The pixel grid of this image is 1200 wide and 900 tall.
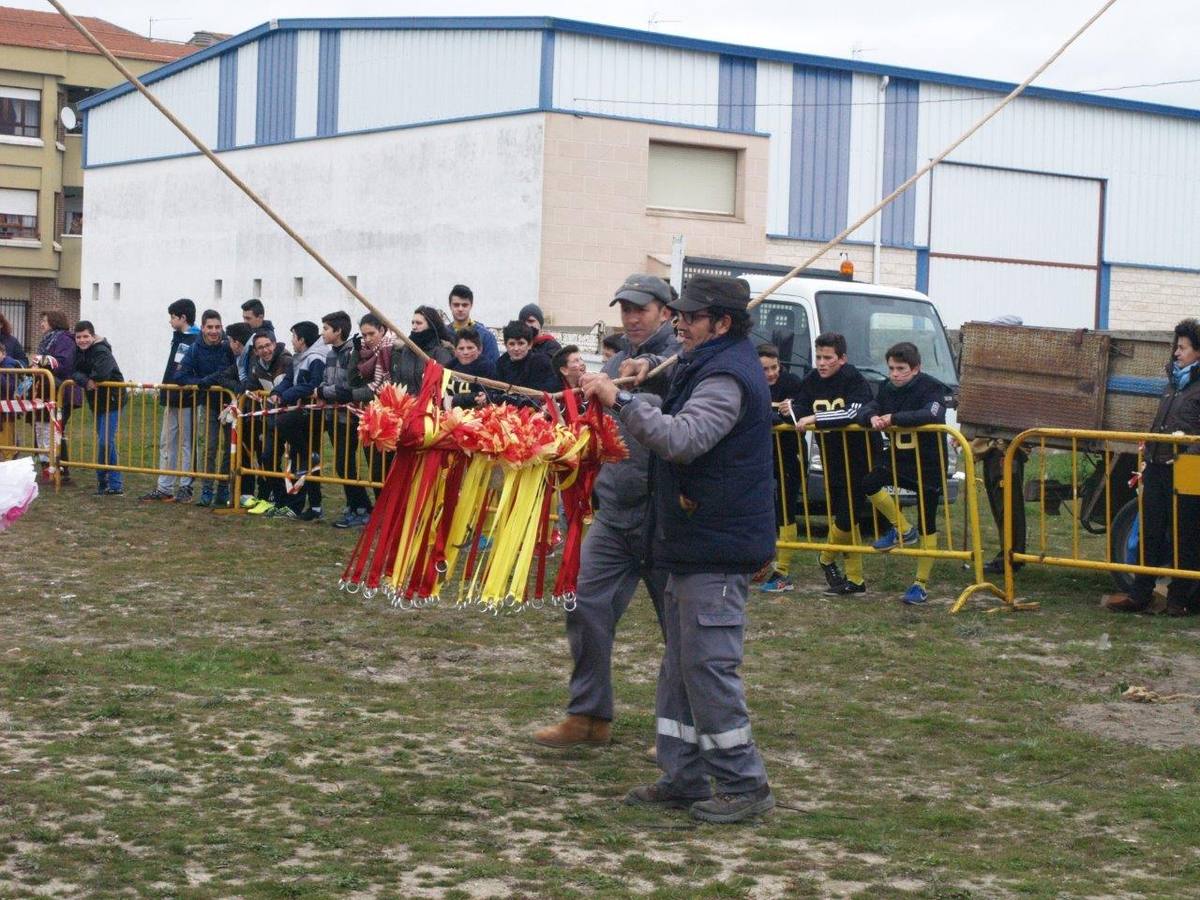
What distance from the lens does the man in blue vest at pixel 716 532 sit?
575 centimetres

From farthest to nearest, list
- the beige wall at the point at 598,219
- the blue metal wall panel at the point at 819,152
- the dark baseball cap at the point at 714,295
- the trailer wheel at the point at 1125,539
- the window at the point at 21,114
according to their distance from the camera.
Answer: the window at the point at 21,114
the blue metal wall panel at the point at 819,152
the beige wall at the point at 598,219
the trailer wheel at the point at 1125,539
the dark baseball cap at the point at 714,295

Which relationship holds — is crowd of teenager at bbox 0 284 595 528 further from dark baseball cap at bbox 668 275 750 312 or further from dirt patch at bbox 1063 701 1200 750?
dark baseball cap at bbox 668 275 750 312

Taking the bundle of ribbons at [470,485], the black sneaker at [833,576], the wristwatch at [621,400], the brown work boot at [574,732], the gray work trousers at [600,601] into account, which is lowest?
the brown work boot at [574,732]

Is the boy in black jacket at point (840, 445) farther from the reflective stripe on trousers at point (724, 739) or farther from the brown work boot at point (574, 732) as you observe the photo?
the reflective stripe on trousers at point (724, 739)

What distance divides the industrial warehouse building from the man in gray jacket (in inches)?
738

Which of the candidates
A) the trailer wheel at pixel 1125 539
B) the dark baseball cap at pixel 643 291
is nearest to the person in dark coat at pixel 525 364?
the trailer wheel at pixel 1125 539

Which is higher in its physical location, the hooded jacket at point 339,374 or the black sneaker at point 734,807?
the hooded jacket at point 339,374

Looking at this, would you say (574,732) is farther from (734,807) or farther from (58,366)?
(58,366)

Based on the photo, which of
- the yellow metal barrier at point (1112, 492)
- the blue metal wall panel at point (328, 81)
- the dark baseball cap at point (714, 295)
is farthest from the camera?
the blue metal wall panel at point (328, 81)

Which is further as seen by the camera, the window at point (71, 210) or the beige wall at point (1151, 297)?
the window at point (71, 210)

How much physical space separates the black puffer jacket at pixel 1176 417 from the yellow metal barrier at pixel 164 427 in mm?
8110

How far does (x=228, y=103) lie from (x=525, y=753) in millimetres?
29491

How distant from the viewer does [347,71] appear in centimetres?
3022

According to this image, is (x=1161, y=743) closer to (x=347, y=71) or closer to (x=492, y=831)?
(x=492, y=831)
